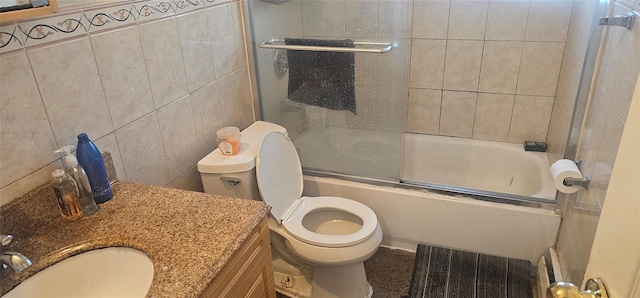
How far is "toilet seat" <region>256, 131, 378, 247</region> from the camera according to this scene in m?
1.77

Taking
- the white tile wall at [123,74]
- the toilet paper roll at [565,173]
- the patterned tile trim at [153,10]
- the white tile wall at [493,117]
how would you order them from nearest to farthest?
1. the white tile wall at [123,74]
2. the patterned tile trim at [153,10]
3. the toilet paper roll at [565,173]
4. the white tile wall at [493,117]

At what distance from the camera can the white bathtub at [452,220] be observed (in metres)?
1.98

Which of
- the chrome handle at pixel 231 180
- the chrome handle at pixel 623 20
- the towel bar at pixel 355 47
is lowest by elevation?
the chrome handle at pixel 231 180

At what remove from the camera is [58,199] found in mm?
1173

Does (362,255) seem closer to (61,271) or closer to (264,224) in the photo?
(264,224)

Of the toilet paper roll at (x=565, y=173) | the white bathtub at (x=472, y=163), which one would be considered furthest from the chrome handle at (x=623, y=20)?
the white bathtub at (x=472, y=163)

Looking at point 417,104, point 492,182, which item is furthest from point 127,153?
point 492,182

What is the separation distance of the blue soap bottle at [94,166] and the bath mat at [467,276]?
4.57 ft

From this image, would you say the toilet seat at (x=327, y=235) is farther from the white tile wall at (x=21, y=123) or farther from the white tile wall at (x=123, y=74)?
the white tile wall at (x=21, y=123)

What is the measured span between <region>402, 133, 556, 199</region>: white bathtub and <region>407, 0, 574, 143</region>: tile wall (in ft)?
0.28

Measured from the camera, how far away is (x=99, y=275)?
1094 mm

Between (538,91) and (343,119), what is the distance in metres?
1.15

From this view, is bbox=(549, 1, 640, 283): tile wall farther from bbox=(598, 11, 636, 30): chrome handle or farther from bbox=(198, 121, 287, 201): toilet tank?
bbox=(198, 121, 287, 201): toilet tank

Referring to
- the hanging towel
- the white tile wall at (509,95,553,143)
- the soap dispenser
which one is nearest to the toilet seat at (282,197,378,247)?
the hanging towel
